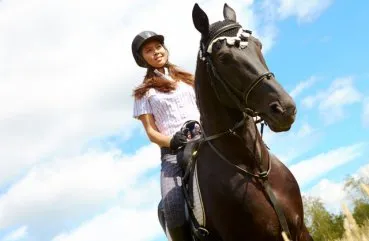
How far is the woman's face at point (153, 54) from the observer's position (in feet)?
27.0

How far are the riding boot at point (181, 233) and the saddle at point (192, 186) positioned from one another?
0.13 metres

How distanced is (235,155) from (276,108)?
1.05 metres

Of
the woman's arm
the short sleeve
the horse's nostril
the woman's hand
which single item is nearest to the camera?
the horse's nostril

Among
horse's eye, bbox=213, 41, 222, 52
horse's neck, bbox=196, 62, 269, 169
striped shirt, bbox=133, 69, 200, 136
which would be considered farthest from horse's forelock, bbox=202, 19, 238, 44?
striped shirt, bbox=133, 69, 200, 136

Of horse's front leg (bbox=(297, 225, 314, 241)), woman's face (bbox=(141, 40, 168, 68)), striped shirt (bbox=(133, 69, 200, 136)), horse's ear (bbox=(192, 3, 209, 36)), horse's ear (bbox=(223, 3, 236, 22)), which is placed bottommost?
horse's front leg (bbox=(297, 225, 314, 241))

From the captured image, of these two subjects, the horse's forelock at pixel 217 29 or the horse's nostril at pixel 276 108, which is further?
the horse's forelock at pixel 217 29

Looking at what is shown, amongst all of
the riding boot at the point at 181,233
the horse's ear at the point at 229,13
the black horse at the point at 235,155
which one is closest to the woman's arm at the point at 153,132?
the black horse at the point at 235,155

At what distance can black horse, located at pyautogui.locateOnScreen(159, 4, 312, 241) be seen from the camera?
19.8 ft

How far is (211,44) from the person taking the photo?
6.47 meters

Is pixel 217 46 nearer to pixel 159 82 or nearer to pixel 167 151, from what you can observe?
pixel 159 82

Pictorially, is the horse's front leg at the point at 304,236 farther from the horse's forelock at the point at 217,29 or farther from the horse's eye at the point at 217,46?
the horse's forelock at the point at 217,29

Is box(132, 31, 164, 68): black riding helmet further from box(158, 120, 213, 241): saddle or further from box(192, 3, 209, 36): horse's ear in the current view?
box(192, 3, 209, 36): horse's ear

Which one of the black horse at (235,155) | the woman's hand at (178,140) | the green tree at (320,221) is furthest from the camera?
the green tree at (320,221)

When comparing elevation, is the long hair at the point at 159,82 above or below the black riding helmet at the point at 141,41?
below
